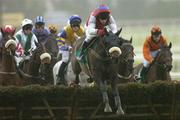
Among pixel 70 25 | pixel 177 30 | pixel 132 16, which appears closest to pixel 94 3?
pixel 132 16

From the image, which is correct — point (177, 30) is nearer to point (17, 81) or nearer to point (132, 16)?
point (132, 16)

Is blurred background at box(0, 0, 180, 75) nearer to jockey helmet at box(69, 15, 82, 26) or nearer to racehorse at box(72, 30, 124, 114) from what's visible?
jockey helmet at box(69, 15, 82, 26)

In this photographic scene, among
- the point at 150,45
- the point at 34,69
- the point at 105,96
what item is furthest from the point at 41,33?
the point at 105,96

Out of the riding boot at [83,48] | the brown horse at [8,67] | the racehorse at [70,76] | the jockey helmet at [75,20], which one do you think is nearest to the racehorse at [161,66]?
the racehorse at [70,76]

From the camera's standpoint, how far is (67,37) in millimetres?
13602

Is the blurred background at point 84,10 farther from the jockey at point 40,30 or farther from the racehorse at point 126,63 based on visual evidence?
the racehorse at point 126,63

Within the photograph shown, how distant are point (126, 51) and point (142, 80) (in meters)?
1.27

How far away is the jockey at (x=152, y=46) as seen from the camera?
13.5m

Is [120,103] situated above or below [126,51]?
below

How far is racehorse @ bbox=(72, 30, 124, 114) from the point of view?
34.7 feet

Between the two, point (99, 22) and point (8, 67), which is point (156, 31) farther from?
point (8, 67)

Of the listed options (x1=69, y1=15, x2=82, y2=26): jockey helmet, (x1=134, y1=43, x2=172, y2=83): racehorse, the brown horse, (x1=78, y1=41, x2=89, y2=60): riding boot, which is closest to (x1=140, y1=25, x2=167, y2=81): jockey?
(x1=134, y1=43, x2=172, y2=83): racehorse

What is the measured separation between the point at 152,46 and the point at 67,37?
1.70 metres

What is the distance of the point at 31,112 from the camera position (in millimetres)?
10844
